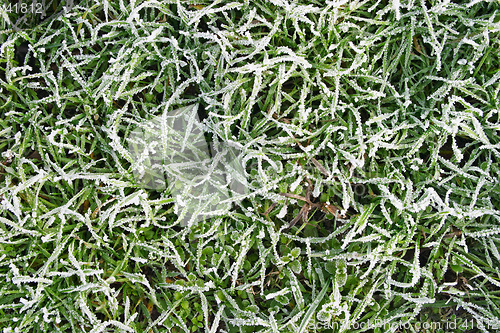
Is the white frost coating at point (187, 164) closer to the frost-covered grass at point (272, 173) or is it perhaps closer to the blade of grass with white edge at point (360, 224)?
the frost-covered grass at point (272, 173)

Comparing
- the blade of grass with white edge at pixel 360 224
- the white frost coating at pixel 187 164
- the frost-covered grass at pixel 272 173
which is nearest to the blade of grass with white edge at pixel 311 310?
the frost-covered grass at pixel 272 173

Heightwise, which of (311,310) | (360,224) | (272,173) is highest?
(272,173)

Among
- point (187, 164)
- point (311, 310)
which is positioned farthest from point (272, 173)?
point (311, 310)

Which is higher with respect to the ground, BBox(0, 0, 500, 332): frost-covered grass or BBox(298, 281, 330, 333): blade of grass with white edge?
BBox(0, 0, 500, 332): frost-covered grass

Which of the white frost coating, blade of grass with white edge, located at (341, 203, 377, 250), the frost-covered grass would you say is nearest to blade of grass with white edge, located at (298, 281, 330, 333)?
the frost-covered grass

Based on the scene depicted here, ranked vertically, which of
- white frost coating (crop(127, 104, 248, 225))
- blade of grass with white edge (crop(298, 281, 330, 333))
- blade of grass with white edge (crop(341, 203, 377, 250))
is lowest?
blade of grass with white edge (crop(298, 281, 330, 333))

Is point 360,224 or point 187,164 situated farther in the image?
point 187,164

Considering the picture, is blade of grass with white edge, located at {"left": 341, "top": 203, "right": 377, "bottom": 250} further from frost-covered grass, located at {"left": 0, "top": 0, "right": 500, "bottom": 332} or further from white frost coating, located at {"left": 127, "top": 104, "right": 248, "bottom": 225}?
white frost coating, located at {"left": 127, "top": 104, "right": 248, "bottom": 225}

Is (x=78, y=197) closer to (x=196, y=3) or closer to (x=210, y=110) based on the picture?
(x=210, y=110)

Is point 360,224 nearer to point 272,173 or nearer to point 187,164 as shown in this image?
point 272,173
